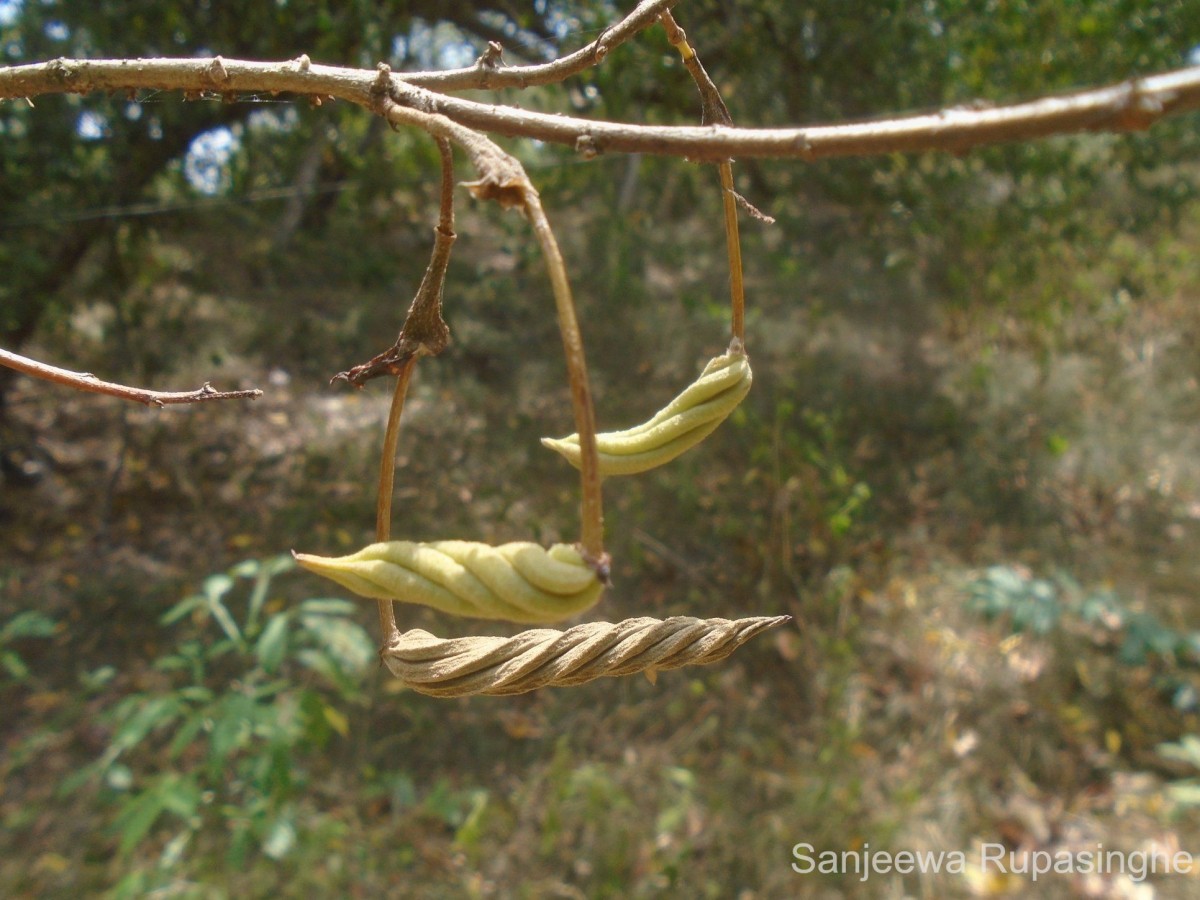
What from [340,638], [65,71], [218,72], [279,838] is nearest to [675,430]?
[218,72]

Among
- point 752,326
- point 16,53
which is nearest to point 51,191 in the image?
point 16,53

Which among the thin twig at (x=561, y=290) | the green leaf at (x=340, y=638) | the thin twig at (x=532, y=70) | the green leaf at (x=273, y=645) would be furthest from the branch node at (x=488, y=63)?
the green leaf at (x=340, y=638)

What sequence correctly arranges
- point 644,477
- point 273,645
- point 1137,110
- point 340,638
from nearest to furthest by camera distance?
1. point 1137,110
2. point 273,645
3. point 340,638
4. point 644,477

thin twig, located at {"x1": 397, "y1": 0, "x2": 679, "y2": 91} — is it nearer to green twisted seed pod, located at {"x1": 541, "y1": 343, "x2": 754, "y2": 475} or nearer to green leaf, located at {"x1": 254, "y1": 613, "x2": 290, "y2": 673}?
green twisted seed pod, located at {"x1": 541, "y1": 343, "x2": 754, "y2": 475}

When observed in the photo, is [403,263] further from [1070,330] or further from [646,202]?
[1070,330]

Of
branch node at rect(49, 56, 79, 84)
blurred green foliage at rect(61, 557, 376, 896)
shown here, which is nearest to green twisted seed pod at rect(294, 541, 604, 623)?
branch node at rect(49, 56, 79, 84)

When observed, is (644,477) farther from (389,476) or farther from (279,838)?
(389,476)
